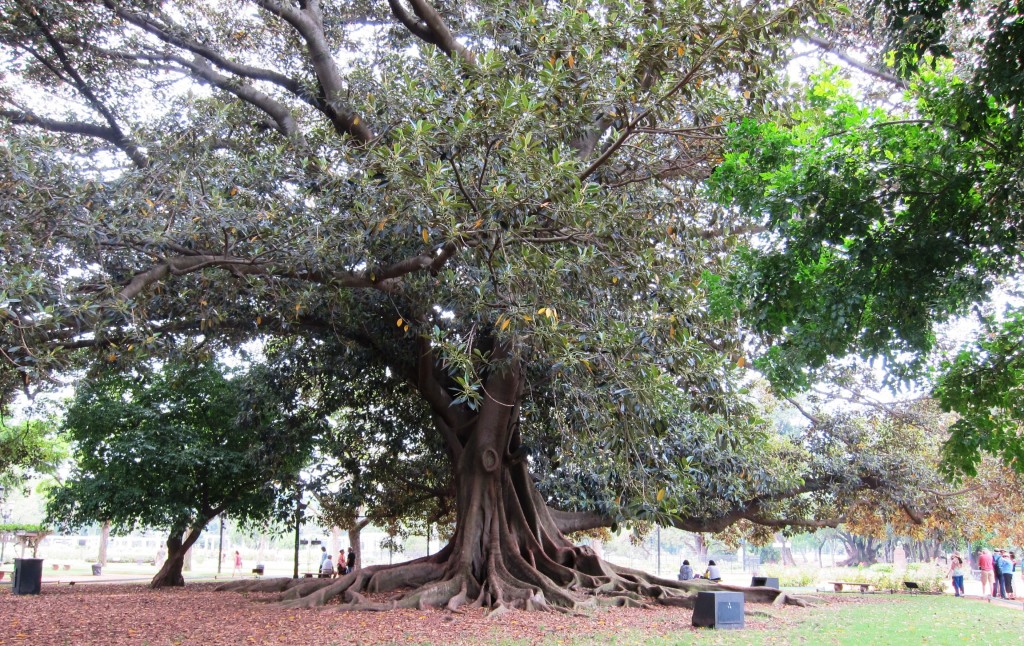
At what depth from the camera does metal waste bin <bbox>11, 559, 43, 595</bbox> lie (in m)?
13.9

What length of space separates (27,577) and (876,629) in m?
14.2

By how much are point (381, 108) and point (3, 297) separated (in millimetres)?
4705

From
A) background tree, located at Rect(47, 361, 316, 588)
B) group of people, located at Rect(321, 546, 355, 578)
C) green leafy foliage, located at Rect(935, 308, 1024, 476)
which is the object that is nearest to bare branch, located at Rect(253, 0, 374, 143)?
background tree, located at Rect(47, 361, 316, 588)

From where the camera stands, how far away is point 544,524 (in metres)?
13.1

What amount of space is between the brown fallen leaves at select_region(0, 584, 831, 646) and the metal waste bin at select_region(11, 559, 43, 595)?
89.7 inches

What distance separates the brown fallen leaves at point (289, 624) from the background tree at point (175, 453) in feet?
11.2

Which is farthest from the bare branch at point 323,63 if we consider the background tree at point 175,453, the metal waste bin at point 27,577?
the metal waste bin at point 27,577

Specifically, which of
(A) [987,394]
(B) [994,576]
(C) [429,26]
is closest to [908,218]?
(A) [987,394]

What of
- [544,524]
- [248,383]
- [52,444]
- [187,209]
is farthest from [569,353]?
[52,444]

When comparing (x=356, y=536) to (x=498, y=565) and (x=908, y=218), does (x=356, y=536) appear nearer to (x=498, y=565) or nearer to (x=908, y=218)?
(x=498, y=565)

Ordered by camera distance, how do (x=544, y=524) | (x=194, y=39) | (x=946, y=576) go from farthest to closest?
(x=946, y=576) < (x=544, y=524) < (x=194, y=39)

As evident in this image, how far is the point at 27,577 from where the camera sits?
13984mm

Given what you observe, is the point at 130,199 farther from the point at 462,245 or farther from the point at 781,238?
the point at 781,238

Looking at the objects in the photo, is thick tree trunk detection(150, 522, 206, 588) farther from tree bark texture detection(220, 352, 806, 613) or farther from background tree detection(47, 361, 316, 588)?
tree bark texture detection(220, 352, 806, 613)
